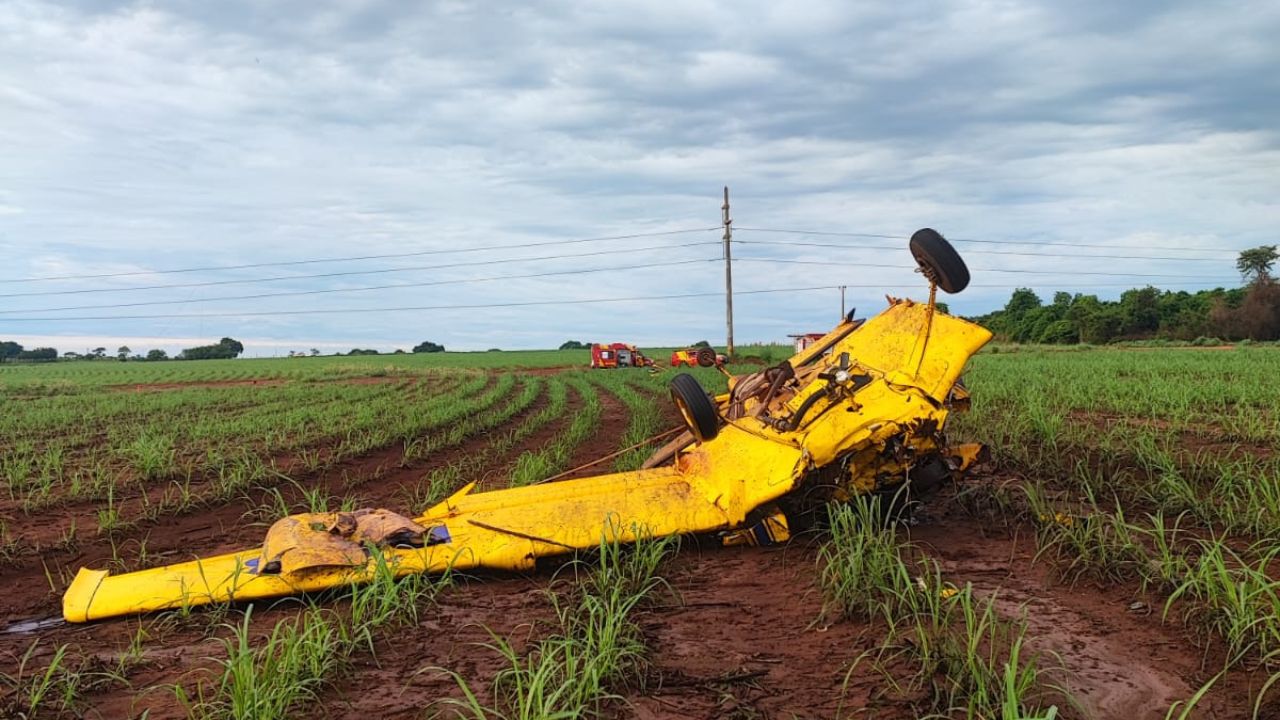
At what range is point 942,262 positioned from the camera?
14.8 feet

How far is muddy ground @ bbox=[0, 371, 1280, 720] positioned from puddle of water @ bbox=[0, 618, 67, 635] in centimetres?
1

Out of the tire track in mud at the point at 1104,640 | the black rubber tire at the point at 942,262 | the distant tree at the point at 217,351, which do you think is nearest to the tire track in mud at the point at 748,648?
the tire track in mud at the point at 1104,640

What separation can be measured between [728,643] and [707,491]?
1359 millimetres

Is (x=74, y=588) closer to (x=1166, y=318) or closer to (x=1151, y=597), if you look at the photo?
(x=1151, y=597)

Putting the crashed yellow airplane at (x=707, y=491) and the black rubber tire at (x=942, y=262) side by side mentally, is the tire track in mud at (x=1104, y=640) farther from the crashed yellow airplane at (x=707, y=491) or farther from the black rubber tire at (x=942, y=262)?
the black rubber tire at (x=942, y=262)

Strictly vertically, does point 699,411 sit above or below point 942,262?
below

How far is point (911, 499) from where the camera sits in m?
4.72

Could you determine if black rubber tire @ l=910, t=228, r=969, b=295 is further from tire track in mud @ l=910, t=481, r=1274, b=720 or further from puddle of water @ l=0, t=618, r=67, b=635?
puddle of water @ l=0, t=618, r=67, b=635

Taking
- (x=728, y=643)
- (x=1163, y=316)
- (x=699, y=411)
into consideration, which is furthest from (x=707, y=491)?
(x=1163, y=316)

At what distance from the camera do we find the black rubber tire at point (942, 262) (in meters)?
4.50

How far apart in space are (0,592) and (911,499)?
501 centimetres

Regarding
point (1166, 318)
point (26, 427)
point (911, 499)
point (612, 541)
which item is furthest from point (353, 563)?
point (1166, 318)

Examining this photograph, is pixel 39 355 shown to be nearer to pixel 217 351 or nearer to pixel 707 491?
pixel 217 351

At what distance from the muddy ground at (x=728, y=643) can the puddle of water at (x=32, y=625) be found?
0.4 inches
